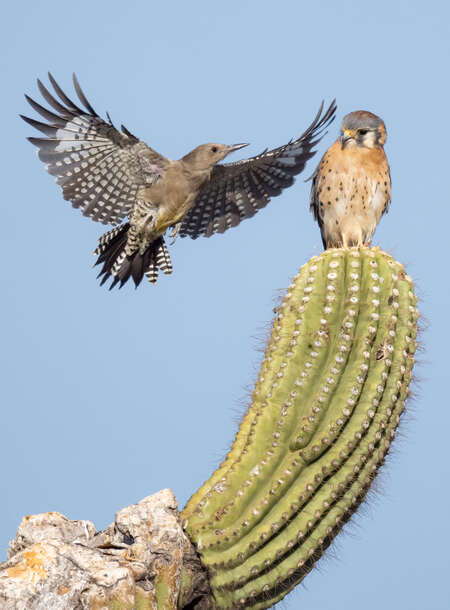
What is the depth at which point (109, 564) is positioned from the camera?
3.40 m

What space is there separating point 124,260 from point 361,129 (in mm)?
2551

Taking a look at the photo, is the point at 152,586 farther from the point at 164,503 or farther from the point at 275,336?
the point at 275,336

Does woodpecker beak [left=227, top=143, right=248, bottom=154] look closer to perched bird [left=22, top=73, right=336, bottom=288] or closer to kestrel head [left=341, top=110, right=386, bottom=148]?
perched bird [left=22, top=73, right=336, bottom=288]

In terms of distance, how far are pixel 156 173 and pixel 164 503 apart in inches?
163

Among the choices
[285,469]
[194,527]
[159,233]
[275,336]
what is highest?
[159,233]

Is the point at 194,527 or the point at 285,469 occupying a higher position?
the point at 285,469

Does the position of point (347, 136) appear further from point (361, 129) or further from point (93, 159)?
point (93, 159)

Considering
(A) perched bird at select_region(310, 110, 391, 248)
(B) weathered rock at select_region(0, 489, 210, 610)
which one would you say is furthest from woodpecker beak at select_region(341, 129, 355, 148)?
(B) weathered rock at select_region(0, 489, 210, 610)

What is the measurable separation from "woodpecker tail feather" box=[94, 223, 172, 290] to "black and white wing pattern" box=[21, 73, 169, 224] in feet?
0.55

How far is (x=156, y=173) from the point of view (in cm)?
750

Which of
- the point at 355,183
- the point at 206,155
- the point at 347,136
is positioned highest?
the point at 206,155

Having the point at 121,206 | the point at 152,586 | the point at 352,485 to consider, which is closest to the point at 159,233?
the point at 121,206

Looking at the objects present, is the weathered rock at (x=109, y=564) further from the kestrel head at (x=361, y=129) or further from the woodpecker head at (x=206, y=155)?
the woodpecker head at (x=206, y=155)

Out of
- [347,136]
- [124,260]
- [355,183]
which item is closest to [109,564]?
[355,183]
